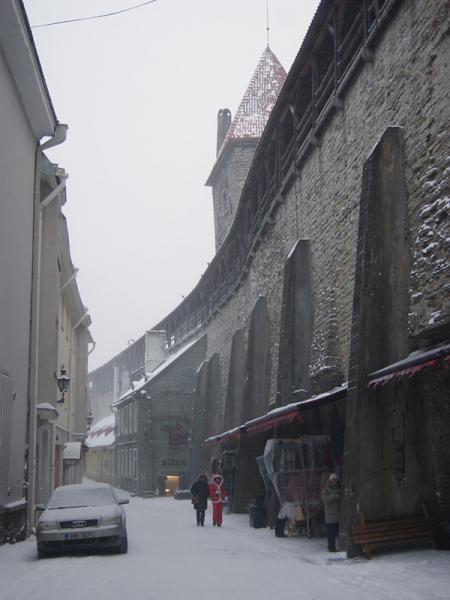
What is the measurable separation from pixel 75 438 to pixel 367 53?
826 inches

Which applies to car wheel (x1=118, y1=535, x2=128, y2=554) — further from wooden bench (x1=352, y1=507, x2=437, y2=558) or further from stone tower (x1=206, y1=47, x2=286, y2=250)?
stone tower (x1=206, y1=47, x2=286, y2=250)

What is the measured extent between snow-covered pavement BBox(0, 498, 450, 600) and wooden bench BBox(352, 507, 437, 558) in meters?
0.20

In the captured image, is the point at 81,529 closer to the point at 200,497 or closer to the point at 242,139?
the point at 200,497

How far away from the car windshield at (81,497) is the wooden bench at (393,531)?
4.52 metres

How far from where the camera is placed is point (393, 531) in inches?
397

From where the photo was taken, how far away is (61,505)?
502 inches

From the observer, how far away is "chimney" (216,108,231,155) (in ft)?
171

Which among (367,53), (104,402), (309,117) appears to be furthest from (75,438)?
(104,402)

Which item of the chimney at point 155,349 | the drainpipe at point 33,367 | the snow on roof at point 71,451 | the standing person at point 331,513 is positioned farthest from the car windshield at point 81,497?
the chimney at point 155,349

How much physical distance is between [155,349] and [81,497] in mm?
40341

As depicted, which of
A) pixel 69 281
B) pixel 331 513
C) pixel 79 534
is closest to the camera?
pixel 331 513

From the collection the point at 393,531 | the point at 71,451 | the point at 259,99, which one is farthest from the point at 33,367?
the point at 259,99

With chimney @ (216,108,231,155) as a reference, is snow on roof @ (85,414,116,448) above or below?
below

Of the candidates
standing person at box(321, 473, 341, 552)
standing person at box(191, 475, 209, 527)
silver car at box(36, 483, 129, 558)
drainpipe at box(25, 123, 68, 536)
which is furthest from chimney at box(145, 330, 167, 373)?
standing person at box(321, 473, 341, 552)
